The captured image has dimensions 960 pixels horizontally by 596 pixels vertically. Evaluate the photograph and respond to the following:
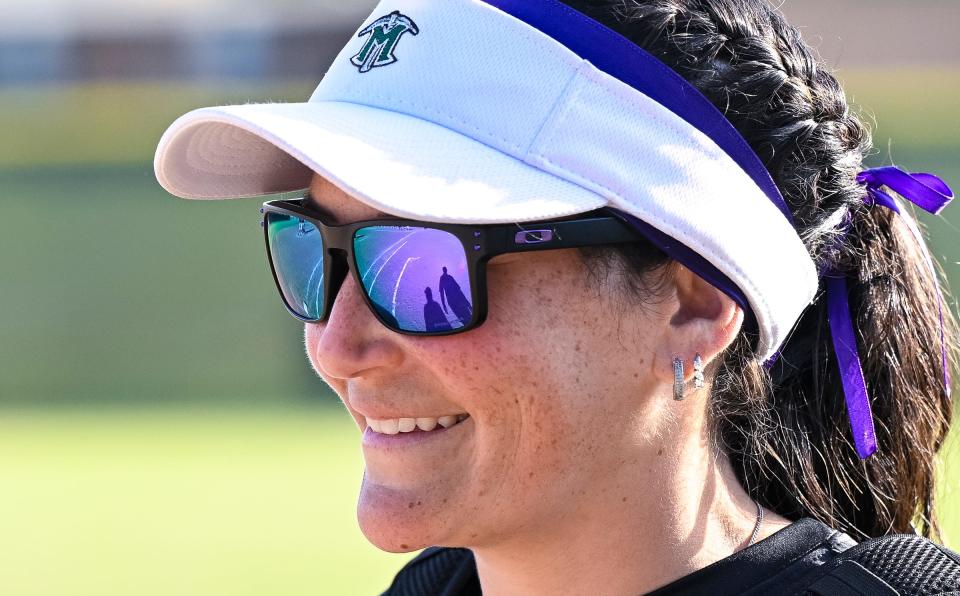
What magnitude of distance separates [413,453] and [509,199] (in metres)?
0.38

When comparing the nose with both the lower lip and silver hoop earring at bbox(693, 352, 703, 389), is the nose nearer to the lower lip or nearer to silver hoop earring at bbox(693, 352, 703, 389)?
the lower lip

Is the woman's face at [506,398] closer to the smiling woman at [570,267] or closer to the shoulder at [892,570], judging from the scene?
the smiling woman at [570,267]

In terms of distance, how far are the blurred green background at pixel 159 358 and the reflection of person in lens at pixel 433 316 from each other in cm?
134

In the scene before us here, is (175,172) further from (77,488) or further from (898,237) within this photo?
(77,488)

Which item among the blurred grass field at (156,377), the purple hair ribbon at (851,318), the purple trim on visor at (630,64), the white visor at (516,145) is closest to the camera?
the white visor at (516,145)

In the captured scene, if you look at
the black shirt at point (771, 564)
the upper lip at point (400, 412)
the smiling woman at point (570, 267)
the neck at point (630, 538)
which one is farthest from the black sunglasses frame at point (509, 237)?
the black shirt at point (771, 564)

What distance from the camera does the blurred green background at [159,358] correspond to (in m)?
5.69

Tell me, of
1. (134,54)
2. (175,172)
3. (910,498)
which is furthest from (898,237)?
(134,54)

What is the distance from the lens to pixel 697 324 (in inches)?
63.1

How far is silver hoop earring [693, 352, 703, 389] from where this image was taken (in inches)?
62.5

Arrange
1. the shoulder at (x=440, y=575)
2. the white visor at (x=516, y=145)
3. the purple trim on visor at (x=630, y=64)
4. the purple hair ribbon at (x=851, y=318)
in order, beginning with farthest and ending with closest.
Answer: the shoulder at (x=440, y=575) < the purple hair ribbon at (x=851, y=318) < the purple trim on visor at (x=630, y=64) < the white visor at (x=516, y=145)

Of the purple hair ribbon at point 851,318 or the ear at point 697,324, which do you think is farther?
the purple hair ribbon at point 851,318

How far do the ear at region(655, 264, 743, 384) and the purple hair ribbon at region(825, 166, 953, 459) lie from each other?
293mm

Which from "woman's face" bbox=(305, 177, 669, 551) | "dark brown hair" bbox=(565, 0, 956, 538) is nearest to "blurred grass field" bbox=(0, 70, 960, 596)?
"dark brown hair" bbox=(565, 0, 956, 538)
